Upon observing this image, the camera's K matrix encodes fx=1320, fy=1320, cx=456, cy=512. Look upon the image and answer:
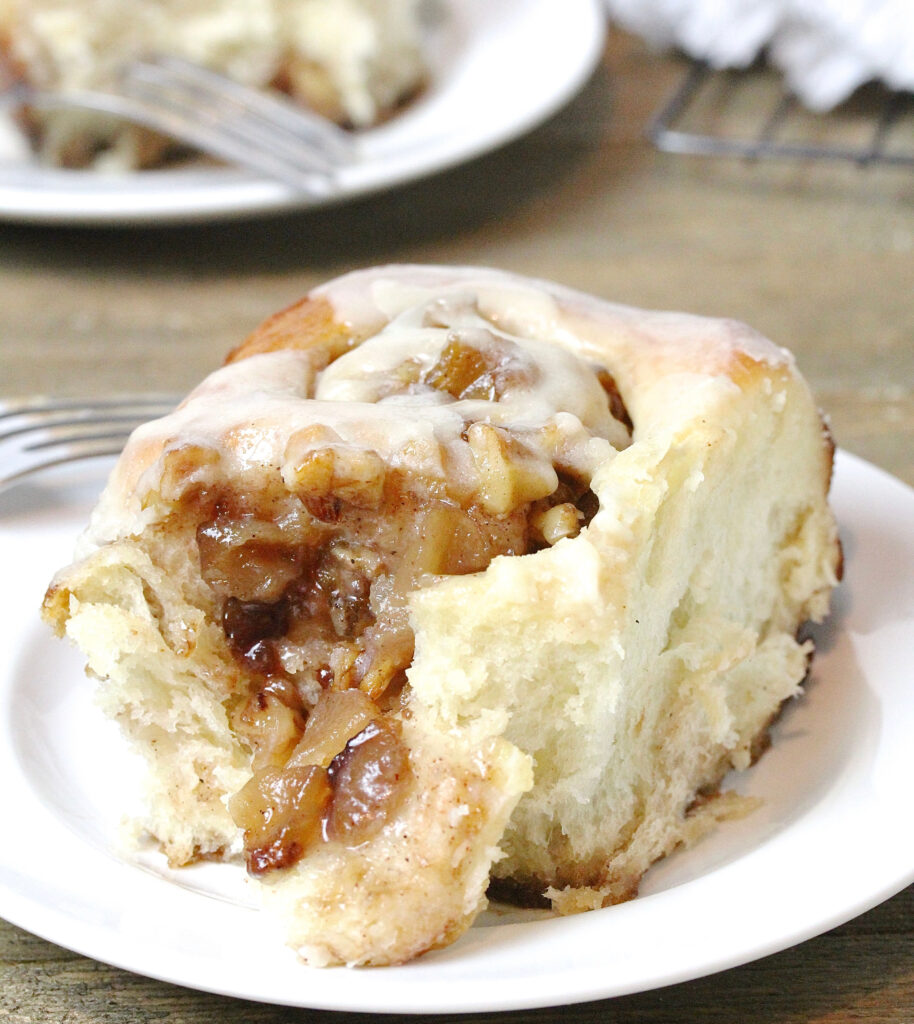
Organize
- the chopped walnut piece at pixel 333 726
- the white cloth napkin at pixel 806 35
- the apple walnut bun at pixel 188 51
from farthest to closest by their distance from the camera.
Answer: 1. the white cloth napkin at pixel 806 35
2. the apple walnut bun at pixel 188 51
3. the chopped walnut piece at pixel 333 726

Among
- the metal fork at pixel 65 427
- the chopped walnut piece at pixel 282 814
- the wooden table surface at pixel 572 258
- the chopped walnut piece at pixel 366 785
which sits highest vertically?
the chopped walnut piece at pixel 366 785

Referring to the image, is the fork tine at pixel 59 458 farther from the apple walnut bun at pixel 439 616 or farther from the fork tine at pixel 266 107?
the fork tine at pixel 266 107

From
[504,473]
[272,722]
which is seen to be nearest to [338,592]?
[272,722]

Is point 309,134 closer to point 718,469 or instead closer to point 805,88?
point 805,88

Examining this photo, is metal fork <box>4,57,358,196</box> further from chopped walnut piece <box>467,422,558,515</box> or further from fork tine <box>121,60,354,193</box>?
chopped walnut piece <box>467,422,558,515</box>

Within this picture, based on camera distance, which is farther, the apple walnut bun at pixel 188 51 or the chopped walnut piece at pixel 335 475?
the apple walnut bun at pixel 188 51

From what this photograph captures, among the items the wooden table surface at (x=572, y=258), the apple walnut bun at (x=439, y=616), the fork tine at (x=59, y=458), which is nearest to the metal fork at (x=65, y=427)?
the fork tine at (x=59, y=458)

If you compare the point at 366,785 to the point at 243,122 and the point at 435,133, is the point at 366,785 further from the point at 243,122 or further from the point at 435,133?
the point at 435,133
